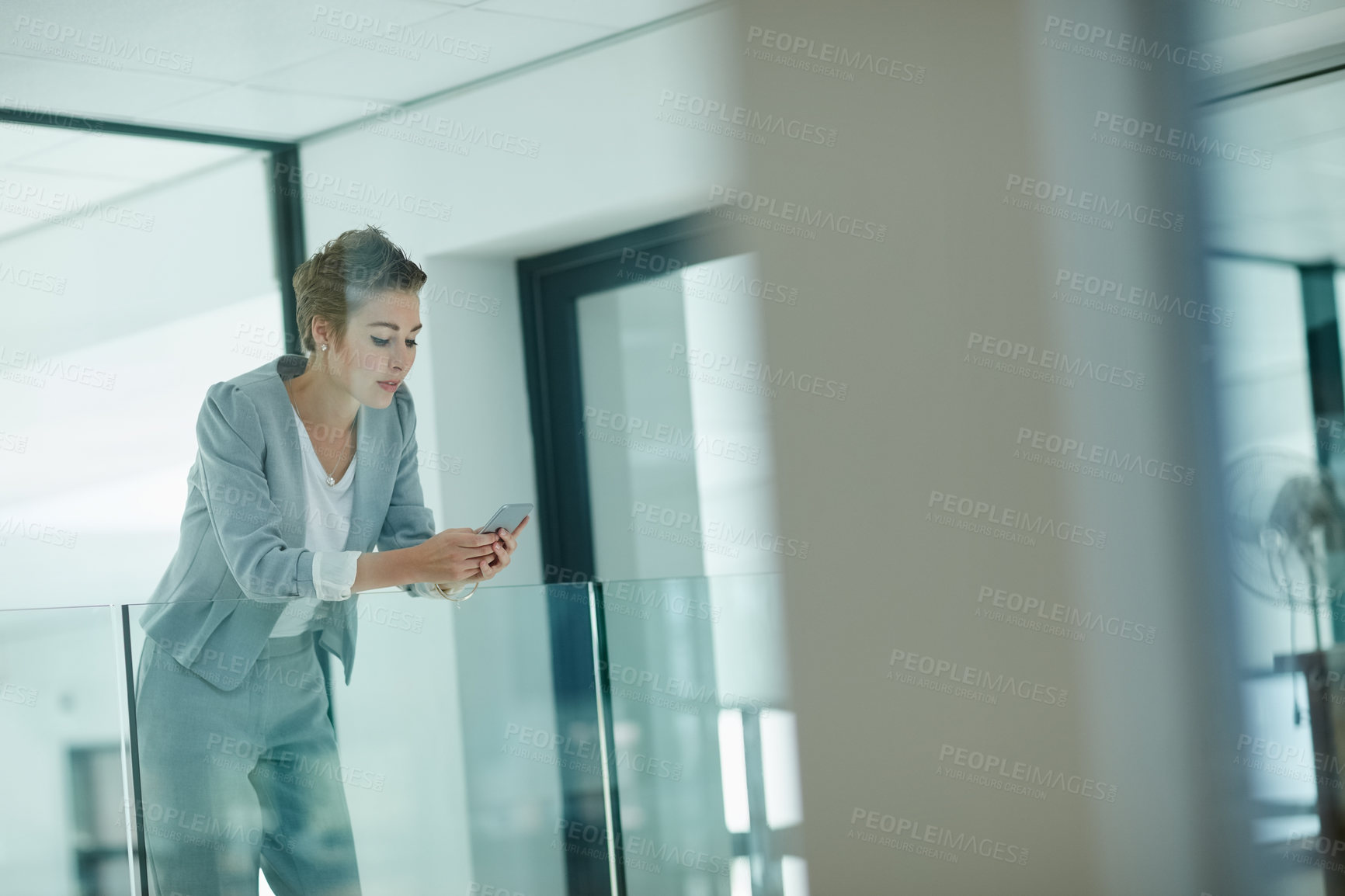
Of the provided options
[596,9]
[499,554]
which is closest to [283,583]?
[499,554]

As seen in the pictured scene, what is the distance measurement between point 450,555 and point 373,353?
0.44 meters

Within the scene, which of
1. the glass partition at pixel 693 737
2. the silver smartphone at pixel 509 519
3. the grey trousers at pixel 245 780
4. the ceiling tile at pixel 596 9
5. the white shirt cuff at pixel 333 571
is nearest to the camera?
the grey trousers at pixel 245 780

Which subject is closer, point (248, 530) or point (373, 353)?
point (248, 530)

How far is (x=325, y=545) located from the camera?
2402 mm

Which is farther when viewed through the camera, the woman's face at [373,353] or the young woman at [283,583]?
the woman's face at [373,353]

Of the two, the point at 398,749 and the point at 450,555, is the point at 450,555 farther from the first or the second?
the point at 398,749

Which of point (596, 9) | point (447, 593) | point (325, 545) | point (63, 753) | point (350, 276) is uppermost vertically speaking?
point (596, 9)

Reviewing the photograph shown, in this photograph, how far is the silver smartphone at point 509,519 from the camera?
231cm

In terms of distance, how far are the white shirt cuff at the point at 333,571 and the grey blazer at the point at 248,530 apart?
0.02 m

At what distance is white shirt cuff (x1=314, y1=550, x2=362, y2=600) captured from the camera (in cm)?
219

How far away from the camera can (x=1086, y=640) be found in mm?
3158

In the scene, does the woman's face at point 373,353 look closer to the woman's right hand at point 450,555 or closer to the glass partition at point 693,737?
the woman's right hand at point 450,555

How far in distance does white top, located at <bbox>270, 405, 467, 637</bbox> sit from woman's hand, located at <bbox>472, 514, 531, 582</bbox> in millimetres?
83

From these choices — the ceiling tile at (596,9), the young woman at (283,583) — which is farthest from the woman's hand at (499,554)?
the ceiling tile at (596,9)
